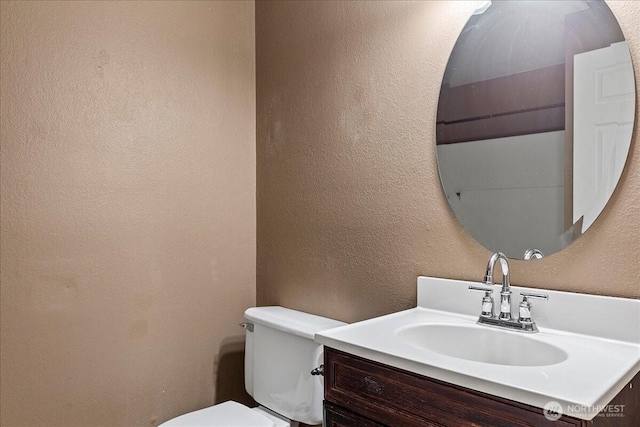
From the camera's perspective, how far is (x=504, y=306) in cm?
126

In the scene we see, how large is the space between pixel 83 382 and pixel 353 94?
144 centimetres

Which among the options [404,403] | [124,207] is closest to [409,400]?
[404,403]

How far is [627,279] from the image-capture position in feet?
3.76

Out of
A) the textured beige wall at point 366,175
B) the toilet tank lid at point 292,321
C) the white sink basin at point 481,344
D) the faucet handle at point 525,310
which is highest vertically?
the textured beige wall at point 366,175

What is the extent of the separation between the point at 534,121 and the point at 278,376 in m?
1.23

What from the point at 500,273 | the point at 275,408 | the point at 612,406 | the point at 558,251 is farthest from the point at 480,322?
the point at 275,408

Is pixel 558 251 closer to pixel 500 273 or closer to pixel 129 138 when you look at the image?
pixel 500 273

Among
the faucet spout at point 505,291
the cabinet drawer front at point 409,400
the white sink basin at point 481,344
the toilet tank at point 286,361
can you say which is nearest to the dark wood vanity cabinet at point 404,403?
the cabinet drawer front at point 409,400

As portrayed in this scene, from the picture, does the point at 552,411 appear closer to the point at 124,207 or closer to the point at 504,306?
the point at 504,306

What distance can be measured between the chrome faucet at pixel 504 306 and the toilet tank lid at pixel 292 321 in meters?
0.60

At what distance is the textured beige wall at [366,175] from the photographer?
1228 mm

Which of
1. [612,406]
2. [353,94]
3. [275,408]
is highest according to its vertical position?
[353,94]

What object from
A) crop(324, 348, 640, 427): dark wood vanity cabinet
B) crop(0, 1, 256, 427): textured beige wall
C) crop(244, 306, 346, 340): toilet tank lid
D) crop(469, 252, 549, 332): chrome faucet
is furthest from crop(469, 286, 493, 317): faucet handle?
crop(0, 1, 256, 427): textured beige wall

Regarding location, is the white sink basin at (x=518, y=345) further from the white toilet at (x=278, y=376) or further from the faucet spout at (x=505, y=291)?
the white toilet at (x=278, y=376)
